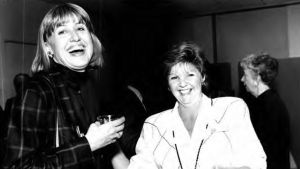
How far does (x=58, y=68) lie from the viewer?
1113 mm

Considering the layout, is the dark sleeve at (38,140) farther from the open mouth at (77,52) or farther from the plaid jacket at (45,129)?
the open mouth at (77,52)

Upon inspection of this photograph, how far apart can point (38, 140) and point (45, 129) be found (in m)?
0.04

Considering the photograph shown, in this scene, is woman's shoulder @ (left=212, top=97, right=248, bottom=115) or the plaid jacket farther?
woman's shoulder @ (left=212, top=97, right=248, bottom=115)

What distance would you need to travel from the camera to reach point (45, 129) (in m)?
0.96

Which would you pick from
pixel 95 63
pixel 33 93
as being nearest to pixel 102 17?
pixel 95 63

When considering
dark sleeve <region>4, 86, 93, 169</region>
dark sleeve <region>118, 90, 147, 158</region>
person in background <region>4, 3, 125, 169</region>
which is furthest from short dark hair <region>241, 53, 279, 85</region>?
dark sleeve <region>4, 86, 93, 169</region>

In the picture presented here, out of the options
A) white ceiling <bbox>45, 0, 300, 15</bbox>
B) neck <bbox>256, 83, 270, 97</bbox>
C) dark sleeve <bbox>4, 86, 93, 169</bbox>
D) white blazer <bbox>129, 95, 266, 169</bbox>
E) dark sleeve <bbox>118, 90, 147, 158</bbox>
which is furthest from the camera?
white ceiling <bbox>45, 0, 300, 15</bbox>

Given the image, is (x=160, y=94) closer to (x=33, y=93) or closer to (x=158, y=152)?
(x=158, y=152)

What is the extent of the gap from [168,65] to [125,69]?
2349 millimetres

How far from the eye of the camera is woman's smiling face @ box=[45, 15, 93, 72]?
3.61ft

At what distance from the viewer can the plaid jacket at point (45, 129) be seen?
90 centimetres

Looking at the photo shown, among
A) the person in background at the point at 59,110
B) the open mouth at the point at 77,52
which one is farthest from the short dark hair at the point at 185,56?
the open mouth at the point at 77,52

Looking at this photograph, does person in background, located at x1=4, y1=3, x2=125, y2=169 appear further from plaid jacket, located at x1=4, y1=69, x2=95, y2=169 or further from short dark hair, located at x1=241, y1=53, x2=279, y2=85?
short dark hair, located at x1=241, y1=53, x2=279, y2=85

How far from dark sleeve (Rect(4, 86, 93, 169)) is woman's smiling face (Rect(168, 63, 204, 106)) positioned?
0.64 metres
